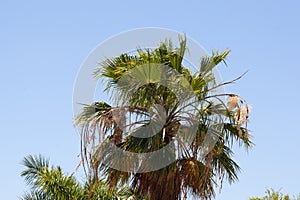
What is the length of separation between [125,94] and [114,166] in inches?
57.0

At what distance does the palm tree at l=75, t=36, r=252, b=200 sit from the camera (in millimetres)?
Result: 12125

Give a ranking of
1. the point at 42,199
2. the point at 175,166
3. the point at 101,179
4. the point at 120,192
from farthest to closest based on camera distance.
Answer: the point at 42,199 → the point at 120,192 → the point at 101,179 → the point at 175,166

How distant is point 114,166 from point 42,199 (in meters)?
4.20

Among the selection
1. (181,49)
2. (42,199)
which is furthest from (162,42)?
(42,199)

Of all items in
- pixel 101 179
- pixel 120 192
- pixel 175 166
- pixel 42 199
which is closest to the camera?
pixel 175 166

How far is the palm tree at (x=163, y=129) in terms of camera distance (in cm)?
1212

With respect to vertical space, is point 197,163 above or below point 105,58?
below

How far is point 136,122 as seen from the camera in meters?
12.5

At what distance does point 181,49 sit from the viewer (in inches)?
510

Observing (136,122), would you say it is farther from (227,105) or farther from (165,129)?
(227,105)

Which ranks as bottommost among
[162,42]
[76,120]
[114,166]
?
[114,166]

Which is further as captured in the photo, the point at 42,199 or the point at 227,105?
the point at 42,199

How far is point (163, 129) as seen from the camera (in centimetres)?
1228

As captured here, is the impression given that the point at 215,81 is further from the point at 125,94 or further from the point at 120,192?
the point at 120,192
